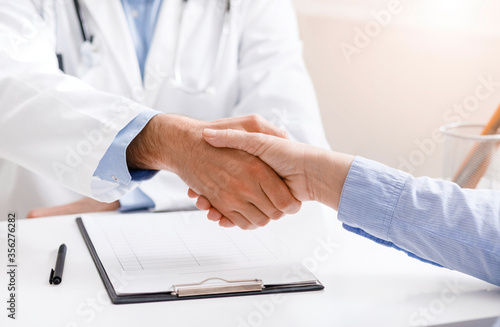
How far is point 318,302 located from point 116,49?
872mm

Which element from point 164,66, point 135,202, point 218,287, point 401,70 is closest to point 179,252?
point 218,287

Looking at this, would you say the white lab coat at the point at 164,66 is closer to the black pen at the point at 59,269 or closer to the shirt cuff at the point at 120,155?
the shirt cuff at the point at 120,155

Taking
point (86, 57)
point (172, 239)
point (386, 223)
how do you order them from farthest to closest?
point (86, 57), point (172, 239), point (386, 223)

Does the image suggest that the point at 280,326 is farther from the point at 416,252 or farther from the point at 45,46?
the point at 45,46

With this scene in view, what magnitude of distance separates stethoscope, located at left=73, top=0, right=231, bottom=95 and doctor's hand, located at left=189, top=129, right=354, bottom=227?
45 centimetres

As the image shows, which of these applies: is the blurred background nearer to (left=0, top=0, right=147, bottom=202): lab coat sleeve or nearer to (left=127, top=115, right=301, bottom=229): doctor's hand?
(left=127, top=115, right=301, bottom=229): doctor's hand

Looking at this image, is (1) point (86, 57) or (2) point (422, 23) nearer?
(1) point (86, 57)

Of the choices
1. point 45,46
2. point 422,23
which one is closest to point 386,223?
point 45,46

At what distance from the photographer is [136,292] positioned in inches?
25.9

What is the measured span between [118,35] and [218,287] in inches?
32.8

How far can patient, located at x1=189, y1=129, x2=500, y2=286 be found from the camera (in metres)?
0.69

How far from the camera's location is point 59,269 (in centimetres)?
72

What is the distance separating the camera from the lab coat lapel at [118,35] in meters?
1.29

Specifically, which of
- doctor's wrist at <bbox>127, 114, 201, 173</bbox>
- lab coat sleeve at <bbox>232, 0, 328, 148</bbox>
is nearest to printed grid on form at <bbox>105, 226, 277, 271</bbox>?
doctor's wrist at <bbox>127, 114, 201, 173</bbox>
